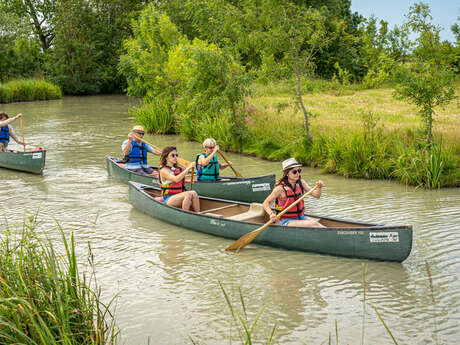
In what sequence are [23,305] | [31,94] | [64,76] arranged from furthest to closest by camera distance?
[64,76], [31,94], [23,305]

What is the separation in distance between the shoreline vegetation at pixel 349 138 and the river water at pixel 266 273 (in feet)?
1.30

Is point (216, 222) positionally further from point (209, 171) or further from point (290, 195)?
point (209, 171)

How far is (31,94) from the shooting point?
31.6 meters

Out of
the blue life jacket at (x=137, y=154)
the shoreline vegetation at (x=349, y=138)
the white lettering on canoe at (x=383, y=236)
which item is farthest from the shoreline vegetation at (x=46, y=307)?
the blue life jacket at (x=137, y=154)

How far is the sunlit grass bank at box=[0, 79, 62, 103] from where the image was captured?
30.2 metres

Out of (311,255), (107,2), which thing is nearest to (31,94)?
(107,2)

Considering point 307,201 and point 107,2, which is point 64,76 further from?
point 307,201

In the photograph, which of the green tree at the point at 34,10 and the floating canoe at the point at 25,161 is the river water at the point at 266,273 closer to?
the floating canoe at the point at 25,161

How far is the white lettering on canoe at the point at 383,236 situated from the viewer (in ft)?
20.8

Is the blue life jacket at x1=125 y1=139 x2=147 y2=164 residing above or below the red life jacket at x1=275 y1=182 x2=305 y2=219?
above

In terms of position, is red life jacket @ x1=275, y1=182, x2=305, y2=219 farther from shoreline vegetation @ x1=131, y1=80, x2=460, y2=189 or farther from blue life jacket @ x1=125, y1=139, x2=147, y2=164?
blue life jacket @ x1=125, y1=139, x2=147, y2=164

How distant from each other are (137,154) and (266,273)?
5.91m

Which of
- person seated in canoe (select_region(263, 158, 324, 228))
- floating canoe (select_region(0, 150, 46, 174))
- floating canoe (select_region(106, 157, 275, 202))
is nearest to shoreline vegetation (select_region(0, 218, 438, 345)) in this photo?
person seated in canoe (select_region(263, 158, 324, 228))

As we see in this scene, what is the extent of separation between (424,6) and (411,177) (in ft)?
11.1
